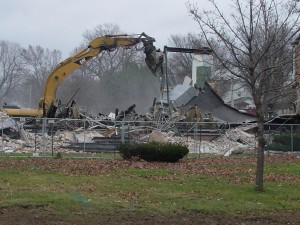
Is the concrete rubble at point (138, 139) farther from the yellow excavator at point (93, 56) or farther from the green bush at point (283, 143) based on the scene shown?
the yellow excavator at point (93, 56)

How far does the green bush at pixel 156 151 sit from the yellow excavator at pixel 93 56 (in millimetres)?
10523

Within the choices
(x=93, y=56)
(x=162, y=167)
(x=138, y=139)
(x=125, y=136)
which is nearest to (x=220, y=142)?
(x=138, y=139)

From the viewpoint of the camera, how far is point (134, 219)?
8852 millimetres

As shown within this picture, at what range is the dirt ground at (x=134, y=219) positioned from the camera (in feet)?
28.0


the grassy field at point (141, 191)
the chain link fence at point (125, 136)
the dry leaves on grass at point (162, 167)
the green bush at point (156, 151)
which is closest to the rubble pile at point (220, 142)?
the chain link fence at point (125, 136)

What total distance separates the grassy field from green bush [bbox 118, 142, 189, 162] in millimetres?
869

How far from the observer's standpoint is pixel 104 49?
2964 cm

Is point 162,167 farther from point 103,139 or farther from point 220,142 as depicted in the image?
point 220,142

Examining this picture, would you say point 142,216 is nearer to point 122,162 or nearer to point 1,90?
point 122,162

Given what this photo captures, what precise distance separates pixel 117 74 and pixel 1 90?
29.9 metres

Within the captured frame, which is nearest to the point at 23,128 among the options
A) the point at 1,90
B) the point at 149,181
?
the point at 149,181

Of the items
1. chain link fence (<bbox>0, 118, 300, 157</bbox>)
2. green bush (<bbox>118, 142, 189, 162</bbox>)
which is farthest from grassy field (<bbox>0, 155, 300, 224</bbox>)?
chain link fence (<bbox>0, 118, 300, 157</bbox>)

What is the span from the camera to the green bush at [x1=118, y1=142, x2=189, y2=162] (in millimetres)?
18984

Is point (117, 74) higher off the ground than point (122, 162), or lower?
higher
